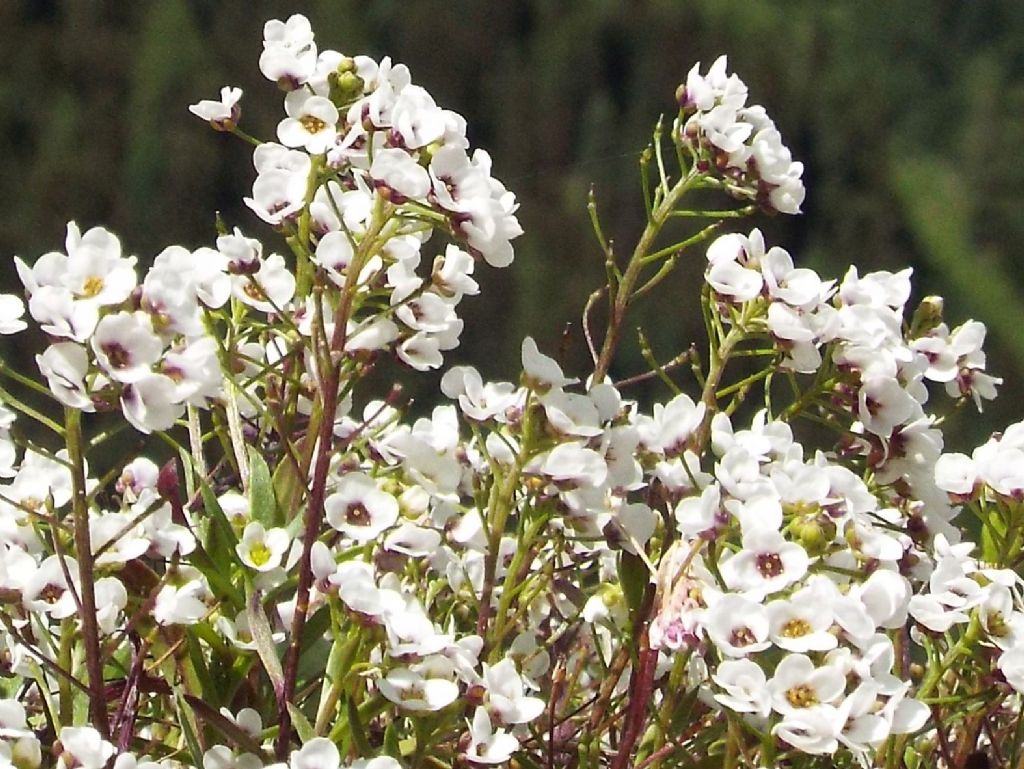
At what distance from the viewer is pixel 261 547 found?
42 cm

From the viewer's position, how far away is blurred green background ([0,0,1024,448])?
207 centimetres

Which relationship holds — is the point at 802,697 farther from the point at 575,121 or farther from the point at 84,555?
the point at 575,121

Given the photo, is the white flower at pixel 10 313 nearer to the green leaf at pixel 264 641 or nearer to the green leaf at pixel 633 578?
the green leaf at pixel 264 641

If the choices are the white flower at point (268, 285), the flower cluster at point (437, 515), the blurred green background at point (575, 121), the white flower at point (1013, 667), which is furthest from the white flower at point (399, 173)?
the blurred green background at point (575, 121)

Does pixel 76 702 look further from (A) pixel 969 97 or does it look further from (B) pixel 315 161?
(A) pixel 969 97

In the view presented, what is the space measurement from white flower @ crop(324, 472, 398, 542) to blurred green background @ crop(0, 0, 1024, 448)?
1636mm

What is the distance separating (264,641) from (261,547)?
4cm

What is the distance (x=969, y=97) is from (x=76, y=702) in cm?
266

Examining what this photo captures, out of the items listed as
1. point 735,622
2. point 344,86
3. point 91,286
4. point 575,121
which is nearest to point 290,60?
point 344,86

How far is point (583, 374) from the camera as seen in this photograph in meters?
2.35

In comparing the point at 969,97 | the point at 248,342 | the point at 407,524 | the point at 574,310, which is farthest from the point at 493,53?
the point at 407,524

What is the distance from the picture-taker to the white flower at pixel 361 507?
0.42 metres

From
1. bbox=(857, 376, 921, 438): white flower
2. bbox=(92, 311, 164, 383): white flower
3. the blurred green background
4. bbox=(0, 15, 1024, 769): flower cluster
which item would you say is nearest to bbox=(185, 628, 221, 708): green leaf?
bbox=(0, 15, 1024, 769): flower cluster

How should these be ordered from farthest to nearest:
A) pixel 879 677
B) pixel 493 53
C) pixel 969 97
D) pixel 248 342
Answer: pixel 969 97 → pixel 493 53 → pixel 248 342 → pixel 879 677
